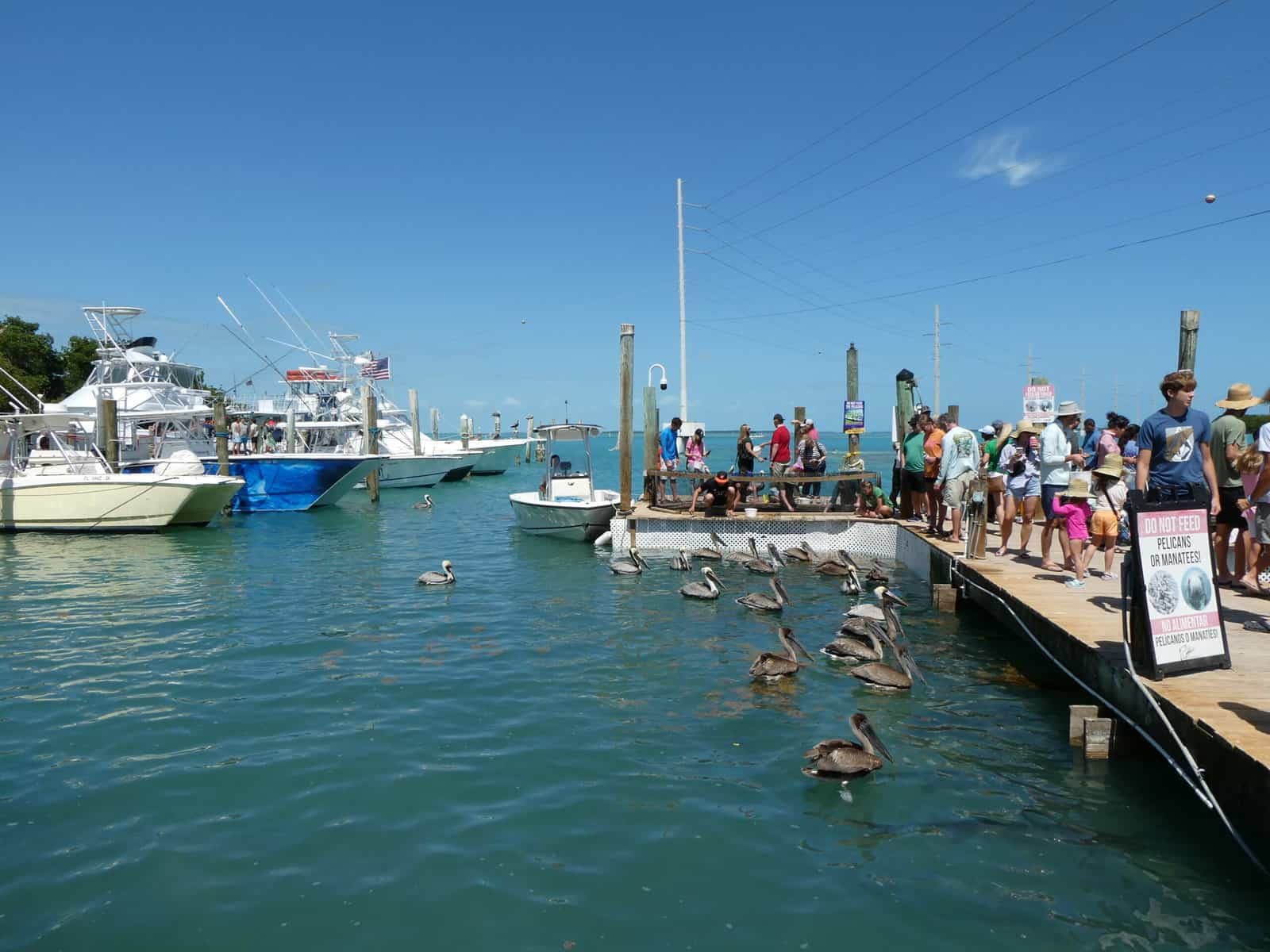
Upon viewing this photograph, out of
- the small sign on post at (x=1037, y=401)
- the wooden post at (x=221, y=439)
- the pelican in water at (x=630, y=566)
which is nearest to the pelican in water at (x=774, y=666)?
the pelican in water at (x=630, y=566)

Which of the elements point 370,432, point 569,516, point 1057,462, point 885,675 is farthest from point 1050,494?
point 370,432

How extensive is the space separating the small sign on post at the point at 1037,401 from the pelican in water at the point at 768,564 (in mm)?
5385

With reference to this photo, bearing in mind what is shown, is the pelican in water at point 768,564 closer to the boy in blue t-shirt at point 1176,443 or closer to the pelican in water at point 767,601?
the pelican in water at point 767,601

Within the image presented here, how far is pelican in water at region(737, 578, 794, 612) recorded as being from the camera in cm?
1281

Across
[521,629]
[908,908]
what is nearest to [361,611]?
[521,629]

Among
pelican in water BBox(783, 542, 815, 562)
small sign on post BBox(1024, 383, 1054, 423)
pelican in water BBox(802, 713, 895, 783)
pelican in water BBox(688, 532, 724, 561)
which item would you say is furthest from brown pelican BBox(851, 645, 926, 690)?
small sign on post BBox(1024, 383, 1054, 423)

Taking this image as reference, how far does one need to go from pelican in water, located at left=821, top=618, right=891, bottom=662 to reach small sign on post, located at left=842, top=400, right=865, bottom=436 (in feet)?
32.3

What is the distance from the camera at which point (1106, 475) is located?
9.61 meters

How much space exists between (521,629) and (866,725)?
6.18 m

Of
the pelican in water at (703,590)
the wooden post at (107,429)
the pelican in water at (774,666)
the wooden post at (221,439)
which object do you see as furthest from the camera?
the wooden post at (221,439)

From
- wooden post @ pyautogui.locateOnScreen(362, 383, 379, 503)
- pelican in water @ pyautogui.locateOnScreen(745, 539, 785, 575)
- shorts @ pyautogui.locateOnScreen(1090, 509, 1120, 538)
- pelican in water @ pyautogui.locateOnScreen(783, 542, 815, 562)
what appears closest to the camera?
shorts @ pyautogui.locateOnScreen(1090, 509, 1120, 538)

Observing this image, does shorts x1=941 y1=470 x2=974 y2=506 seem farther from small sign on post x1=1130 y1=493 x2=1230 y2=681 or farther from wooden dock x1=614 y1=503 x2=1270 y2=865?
small sign on post x1=1130 y1=493 x2=1230 y2=681

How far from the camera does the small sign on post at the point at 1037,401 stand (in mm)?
15789

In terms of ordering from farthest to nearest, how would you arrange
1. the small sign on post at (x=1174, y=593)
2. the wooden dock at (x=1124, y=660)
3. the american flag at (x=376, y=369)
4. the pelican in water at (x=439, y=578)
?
the american flag at (x=376, y=369), the pelican in water at (x=439, y=578), the small sign on post at (x=1174, y=593), the wooden dock at (x=1124, y=660)
